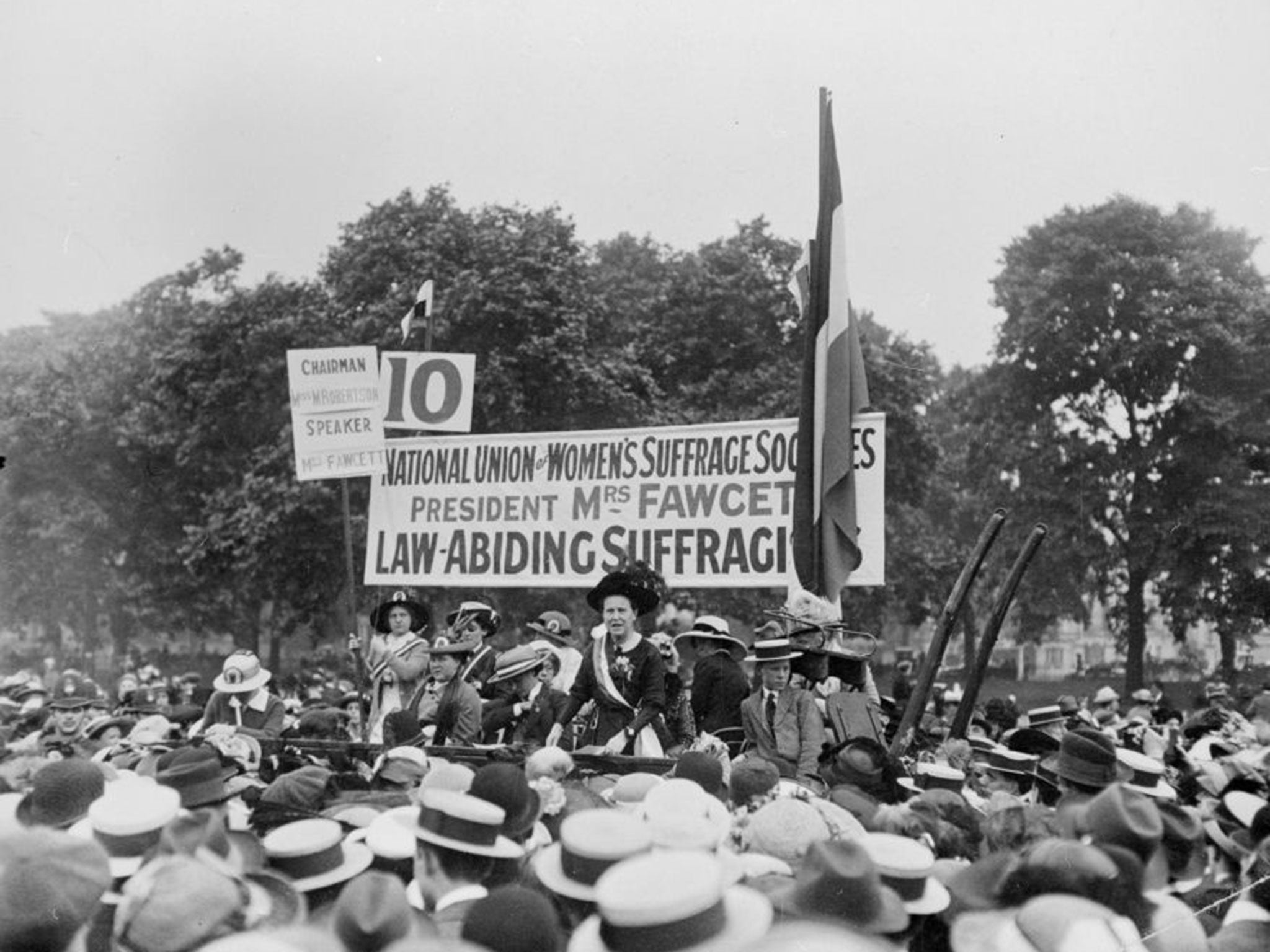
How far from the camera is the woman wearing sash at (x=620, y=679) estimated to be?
260 inches

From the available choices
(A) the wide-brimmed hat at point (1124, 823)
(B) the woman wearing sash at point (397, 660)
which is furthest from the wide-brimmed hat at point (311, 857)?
(B) the woman wearing sash at point (397, 660)

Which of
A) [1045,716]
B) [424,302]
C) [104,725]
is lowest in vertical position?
[104,725]

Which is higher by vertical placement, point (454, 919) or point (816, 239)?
point (816, 239)

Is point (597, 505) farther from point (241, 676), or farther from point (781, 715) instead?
point (781, 715)

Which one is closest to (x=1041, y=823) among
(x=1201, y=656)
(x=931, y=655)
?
(x=931, y=655)

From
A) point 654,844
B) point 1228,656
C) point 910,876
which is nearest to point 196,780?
point 654,844

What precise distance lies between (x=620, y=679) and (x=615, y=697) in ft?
0.32

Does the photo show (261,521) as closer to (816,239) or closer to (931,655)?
(816,239)

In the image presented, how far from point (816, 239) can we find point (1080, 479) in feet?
69.6

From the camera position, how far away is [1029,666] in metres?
58.2

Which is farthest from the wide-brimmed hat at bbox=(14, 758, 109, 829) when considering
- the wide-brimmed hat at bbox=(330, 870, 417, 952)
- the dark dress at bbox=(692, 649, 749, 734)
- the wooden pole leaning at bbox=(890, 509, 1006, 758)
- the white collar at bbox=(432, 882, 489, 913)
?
the dark dress at bbox=(692, 649, 749, 734)

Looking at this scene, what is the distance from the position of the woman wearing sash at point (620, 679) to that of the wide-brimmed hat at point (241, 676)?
6.92 feet

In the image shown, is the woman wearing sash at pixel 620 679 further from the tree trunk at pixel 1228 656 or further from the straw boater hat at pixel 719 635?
the tree trunk at pixel 1228 656

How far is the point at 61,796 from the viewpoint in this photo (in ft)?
10.9
